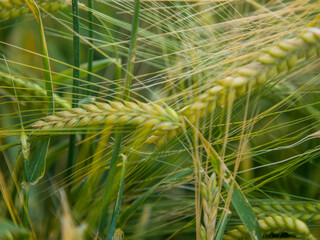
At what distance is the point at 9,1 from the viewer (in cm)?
47

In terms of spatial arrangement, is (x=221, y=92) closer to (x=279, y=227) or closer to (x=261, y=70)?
(x=261, y=70)

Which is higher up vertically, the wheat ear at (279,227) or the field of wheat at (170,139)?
the field of wheat at (170,139)

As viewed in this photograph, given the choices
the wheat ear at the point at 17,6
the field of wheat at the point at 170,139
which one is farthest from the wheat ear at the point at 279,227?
the wheat ear at the point at 17,6

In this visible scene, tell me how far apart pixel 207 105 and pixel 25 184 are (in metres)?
0.24

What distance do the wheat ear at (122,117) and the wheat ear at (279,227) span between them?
0.22m

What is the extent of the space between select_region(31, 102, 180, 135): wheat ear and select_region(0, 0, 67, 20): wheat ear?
0.21 m

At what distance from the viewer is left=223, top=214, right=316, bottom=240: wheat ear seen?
0.43m

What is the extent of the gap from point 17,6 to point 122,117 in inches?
11.4

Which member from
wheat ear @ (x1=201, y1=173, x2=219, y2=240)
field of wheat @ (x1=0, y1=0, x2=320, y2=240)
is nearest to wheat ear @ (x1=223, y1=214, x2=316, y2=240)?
field of wheat @ (x1=0, y1=0, x2=320, y2=240)

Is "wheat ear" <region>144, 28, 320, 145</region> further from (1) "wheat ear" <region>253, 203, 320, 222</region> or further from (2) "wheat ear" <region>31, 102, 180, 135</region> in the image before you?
(1) "wheat ear" <region>253, 203, 320, 222</region>

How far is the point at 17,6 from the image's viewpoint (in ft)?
1.62

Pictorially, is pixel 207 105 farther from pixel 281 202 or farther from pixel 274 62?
pixel 281 202

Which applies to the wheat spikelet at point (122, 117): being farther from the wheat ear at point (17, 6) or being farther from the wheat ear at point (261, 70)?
the wheat ear at point (17, 6)

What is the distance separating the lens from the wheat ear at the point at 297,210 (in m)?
0.48
